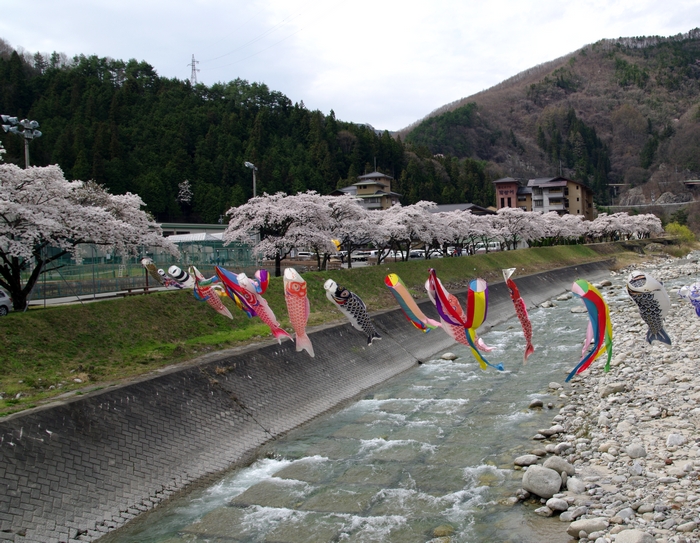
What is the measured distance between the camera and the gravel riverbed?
8.05 metres

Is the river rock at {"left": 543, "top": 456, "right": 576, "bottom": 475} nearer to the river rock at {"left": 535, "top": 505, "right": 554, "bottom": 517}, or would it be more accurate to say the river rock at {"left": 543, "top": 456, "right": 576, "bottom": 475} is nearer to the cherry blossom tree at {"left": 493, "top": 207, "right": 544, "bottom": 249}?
the river rock at {"left": 535, "top": 505, "right": 554, "bottom": 517}

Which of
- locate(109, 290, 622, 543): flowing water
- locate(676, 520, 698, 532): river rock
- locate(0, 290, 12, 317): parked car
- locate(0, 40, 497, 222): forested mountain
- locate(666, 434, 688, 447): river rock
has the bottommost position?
locate(109, 290, 622, 543): flowing water

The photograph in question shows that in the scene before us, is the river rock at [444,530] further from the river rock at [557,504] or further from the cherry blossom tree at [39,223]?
the cherry blossom tree at [39,223]

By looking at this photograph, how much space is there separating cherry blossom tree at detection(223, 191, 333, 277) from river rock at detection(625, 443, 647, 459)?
20.1 meters

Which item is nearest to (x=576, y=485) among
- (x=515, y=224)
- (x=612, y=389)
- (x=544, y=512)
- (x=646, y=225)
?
(x=544, y=512)

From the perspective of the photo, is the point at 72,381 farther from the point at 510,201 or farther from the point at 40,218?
the point at 510,201

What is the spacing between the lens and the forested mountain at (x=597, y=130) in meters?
132

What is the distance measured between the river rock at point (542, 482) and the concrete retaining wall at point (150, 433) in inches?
247

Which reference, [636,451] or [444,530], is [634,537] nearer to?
[444,530]

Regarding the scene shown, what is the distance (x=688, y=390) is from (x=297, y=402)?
9.87 metres

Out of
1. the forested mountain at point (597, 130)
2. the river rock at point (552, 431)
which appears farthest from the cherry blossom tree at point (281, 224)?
the forested mountain at point (597, 130)

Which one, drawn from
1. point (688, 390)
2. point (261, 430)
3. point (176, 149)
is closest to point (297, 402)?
point (261, 430)

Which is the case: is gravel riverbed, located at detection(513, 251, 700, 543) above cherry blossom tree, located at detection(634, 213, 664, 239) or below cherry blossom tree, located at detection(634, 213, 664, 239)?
below

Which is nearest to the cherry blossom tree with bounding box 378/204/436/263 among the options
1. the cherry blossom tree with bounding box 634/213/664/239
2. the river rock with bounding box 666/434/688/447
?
the river rock with bounding box 666/434/688/447
